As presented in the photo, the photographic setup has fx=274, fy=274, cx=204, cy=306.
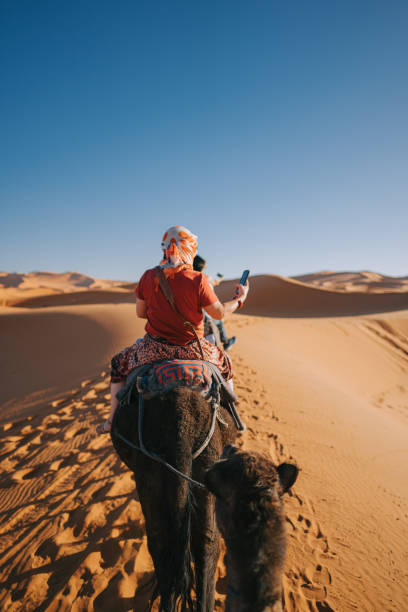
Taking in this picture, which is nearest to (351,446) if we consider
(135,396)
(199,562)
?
(199,562)

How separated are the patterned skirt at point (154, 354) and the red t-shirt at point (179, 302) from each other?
7 centimetres

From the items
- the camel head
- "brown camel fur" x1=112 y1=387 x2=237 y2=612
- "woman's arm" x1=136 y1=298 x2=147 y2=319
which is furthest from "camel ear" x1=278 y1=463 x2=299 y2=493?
"woman's arm" x1=136 y1=298 x2=147 y2=319

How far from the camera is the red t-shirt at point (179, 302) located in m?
2.14

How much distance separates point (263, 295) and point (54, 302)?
68.0 feet

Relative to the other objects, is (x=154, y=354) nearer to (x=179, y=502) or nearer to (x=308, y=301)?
(x=179, y=502)

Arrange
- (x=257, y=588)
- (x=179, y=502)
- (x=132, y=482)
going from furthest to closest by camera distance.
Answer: (x=132, y=482) → (x=179, y=502) → (x=257, y=588)

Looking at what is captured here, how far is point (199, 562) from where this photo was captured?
1.66 meters

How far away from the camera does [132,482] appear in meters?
3.39

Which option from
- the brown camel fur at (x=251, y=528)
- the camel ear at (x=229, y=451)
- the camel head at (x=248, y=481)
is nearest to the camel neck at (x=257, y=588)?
the brown camel fur at (x=251, y=528)

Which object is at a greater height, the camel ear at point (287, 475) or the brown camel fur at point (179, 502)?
the camel ear at point (287, 475)

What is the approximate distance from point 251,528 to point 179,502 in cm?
72

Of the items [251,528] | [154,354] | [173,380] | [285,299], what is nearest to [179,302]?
[154,354]

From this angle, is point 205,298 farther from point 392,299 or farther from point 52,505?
point 392,299

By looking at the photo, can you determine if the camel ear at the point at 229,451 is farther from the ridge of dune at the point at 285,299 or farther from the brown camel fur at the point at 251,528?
the ridge of dune at the point at 285,299
